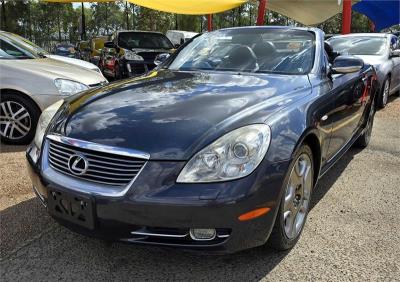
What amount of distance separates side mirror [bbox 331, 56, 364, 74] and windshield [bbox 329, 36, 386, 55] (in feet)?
17.3

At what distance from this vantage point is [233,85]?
3.37 m

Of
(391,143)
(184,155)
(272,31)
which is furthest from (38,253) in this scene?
(391,143)

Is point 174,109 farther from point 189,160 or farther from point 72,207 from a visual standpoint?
point 72,207

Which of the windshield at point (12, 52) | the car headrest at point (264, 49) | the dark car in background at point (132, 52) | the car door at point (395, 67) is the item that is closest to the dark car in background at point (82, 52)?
the dark car in background at point (132, 52)

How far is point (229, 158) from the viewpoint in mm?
2486

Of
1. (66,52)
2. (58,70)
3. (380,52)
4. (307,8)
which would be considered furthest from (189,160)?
(307,8)

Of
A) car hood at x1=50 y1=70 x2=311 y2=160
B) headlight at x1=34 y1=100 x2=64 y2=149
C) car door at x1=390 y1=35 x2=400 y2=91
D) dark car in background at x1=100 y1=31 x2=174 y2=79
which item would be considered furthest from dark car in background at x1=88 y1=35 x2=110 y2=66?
car hood at x1=50 y1=70 x2=311 y2=160

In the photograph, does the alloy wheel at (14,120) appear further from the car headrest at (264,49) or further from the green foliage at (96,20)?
the green foliage at (96,20)

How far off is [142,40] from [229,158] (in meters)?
11.3

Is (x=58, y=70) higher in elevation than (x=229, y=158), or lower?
higher

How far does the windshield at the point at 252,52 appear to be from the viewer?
387cm

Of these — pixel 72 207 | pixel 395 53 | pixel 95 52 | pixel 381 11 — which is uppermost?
pixel 381 11

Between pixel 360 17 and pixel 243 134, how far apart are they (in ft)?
180

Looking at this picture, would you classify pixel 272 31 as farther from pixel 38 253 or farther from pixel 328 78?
pixel 38 253
